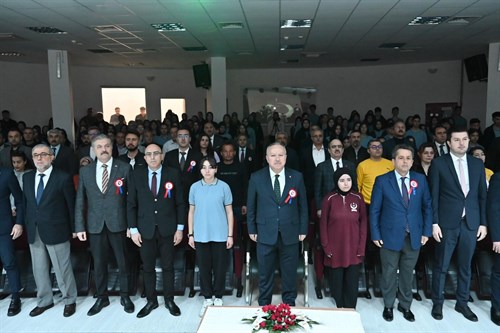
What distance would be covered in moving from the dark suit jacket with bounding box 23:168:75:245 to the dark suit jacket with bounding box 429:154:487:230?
3.58 meters

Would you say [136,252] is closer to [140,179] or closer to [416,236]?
[140,179]

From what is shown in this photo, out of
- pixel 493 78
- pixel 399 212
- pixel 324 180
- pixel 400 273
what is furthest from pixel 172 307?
pixel 493 78

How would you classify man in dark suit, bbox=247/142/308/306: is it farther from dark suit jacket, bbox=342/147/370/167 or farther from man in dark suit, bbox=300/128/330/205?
dark suit jacket, bbox=342/147/370/167

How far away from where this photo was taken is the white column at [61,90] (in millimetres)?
9867

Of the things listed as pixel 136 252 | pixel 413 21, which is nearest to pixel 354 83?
pixel 413 21

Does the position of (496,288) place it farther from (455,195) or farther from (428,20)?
(428,20)

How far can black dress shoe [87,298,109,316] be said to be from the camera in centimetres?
402

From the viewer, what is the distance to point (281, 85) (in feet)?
46.6

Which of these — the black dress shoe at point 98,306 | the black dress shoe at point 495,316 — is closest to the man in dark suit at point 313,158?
the black dress shoe at point 495,316

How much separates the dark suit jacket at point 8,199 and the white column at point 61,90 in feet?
22.1

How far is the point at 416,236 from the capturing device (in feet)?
12.0

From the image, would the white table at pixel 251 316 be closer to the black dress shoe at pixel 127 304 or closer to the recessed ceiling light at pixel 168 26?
the black dress shoe at pixel 127 304

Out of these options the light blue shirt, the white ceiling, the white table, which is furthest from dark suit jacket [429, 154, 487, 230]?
the white ceiling

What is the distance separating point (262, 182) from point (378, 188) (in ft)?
3.58
